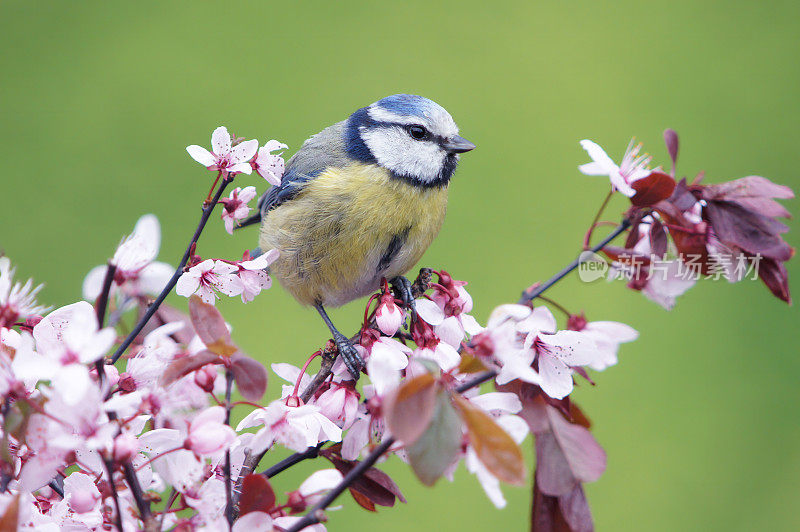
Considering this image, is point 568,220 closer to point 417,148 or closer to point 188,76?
point 417,148

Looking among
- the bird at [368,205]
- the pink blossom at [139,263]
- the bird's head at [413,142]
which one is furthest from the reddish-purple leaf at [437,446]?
the bird's head at [413,142]

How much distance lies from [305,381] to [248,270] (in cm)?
10

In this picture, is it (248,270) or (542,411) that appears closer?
(542,411)

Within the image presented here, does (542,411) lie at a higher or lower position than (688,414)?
higher

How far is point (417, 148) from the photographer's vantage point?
3.54 ft

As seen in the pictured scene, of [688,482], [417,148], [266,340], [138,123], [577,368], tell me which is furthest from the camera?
[138,123]

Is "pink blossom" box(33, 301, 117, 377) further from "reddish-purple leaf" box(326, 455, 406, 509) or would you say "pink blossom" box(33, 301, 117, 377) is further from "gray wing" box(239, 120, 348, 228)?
"gray wing" box(239, 120, 348, 228)

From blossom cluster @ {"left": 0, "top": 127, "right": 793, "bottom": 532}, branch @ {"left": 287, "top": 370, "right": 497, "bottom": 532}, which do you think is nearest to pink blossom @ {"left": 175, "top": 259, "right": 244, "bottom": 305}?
blossom cluster @ {"left": 0, "top": 127, "right": 793, "bottom": 532}

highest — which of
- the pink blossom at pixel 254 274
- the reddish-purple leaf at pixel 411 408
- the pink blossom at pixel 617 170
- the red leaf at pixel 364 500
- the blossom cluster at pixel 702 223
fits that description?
the pink blossom at pixel 617 170

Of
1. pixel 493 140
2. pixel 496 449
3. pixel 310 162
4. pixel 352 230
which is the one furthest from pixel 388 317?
pixel 493 140

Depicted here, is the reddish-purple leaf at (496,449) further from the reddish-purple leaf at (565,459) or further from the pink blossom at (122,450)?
the pink blossom at (122,450)

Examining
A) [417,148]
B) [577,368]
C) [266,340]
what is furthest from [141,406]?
[266,340]

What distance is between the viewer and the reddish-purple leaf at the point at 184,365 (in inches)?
18.2

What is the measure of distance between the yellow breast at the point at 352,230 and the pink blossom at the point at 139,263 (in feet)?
1.53
